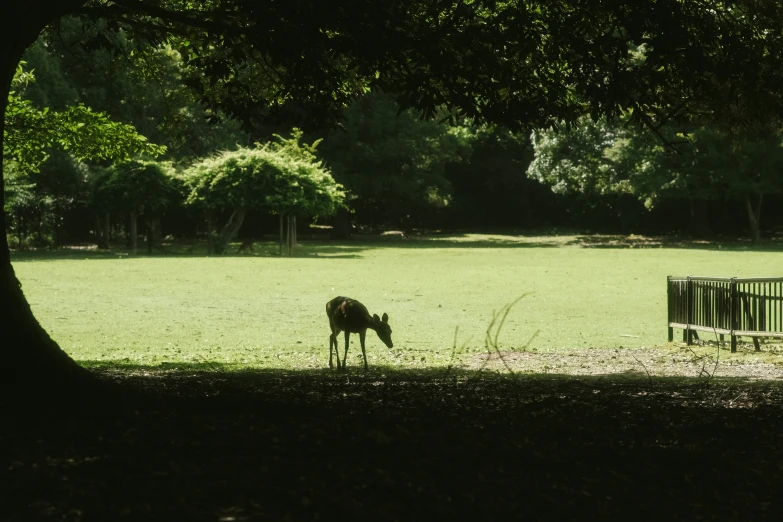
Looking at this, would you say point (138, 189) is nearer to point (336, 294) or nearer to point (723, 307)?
point (336, 294)

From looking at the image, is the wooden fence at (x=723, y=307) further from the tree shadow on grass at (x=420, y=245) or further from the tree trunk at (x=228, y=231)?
the tree trunk at (x=228, y=231)

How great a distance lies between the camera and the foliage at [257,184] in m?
47.6

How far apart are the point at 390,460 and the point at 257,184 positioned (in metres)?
42.7

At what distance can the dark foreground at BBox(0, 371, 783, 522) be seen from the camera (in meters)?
5.30

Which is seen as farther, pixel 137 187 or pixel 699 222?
pixel 699 222

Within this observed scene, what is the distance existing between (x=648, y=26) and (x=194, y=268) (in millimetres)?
29703

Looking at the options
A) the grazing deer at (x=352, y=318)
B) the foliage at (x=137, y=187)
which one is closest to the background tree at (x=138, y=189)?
the foliage at (x=137, y=187)

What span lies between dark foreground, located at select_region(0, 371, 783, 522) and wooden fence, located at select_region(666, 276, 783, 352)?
380 inches

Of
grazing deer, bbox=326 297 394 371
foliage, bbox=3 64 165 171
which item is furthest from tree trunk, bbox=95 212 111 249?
grazing deer, bbox=326 297 394 371

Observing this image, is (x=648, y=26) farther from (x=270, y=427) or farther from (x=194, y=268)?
(x=194, y=268)

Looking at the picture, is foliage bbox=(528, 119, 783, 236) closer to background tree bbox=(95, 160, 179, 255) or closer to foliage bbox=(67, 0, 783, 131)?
background tree bbox=(95, 160, 179, 255)

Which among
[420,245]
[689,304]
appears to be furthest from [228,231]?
[689,304]

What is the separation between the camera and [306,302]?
85.7ft

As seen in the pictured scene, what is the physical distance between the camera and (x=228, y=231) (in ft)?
163
